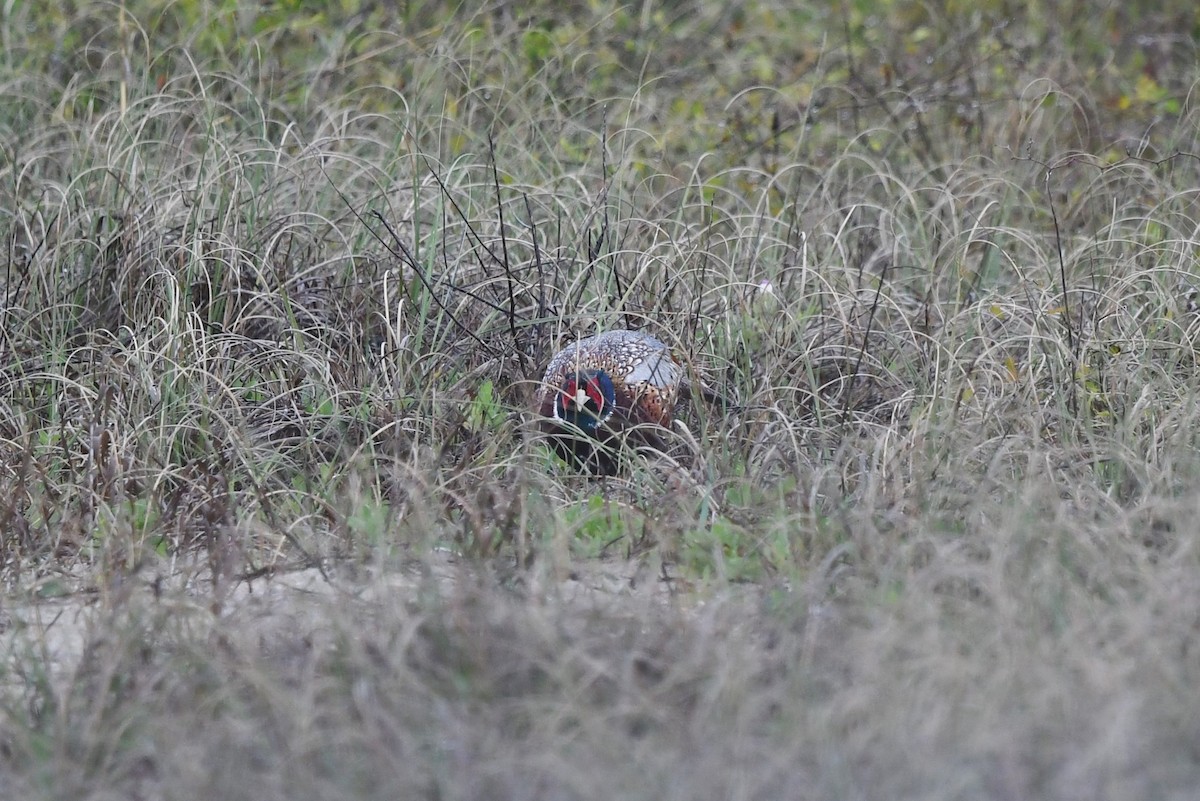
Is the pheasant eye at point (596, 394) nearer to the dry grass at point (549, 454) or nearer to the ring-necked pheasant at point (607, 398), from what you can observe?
the ring-necked pheasant at point (607, 398)

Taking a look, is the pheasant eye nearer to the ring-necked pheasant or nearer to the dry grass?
the ring-necked pheasant

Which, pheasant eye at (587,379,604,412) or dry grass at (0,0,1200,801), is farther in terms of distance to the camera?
pheasant eye at (587,379,604,412)

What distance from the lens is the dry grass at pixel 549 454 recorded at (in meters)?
2.38

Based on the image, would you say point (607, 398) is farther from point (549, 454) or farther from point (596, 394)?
point (549, 454)

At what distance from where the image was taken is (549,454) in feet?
11.8

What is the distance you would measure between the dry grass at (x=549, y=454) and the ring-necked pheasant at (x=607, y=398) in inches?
Answer: 3.5

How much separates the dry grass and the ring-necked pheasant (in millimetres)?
88

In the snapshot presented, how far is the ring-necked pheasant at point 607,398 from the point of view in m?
3.55

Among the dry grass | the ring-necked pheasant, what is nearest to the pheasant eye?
the ring-necked pheasant

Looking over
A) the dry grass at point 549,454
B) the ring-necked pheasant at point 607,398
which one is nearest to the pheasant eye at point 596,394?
the ring-necked pheasant at point 607,398

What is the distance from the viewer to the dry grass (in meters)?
2.38

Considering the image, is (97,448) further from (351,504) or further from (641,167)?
(641,167)

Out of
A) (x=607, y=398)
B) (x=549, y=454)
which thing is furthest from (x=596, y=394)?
(x=549, y=454)

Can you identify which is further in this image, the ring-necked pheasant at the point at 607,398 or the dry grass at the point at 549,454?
the ring-necked pheasant at the point at 607,398
